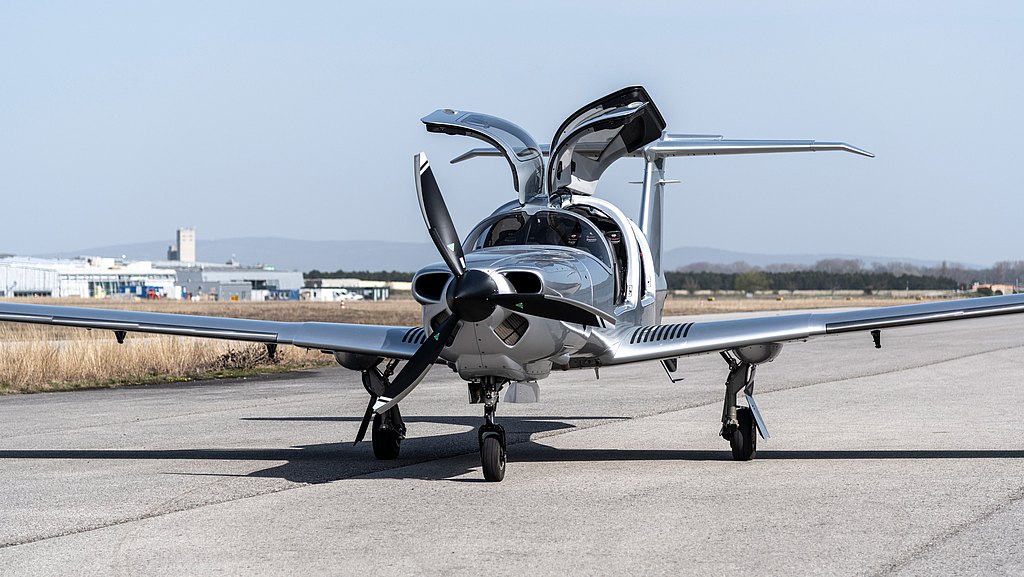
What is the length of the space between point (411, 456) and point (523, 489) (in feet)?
Answer: 10.7

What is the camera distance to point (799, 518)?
9344 mm

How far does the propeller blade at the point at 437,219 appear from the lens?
1091cm

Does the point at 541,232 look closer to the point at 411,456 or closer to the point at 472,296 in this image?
the point at 472,296

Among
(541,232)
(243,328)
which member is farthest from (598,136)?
(243,328)

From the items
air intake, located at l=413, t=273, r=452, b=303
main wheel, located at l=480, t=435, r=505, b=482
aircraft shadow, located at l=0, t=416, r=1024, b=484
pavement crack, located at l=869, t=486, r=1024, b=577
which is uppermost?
air intake, located at l=413, t=273, r=452, b=303

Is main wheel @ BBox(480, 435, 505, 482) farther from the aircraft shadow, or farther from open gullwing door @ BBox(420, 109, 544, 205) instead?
open gullwing door @ BBox(420, 109, 544, 205)

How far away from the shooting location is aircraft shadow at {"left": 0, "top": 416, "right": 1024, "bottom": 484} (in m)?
12.5

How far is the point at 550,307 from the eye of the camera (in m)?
11.1

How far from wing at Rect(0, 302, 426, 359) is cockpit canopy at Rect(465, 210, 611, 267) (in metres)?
1.32

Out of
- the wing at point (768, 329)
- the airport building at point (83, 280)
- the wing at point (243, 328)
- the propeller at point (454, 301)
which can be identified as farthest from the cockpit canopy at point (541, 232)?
the airport building at point (83, 280)

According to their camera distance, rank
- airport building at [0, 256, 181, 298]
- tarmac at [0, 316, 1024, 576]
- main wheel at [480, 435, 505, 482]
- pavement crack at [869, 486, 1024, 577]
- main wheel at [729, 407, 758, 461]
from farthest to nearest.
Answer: airport building at [0, 256, 181, 298] → main wheel at [729, 407, 758, 461] → main wheel at [480, 435, 505, 482] → tarmac at [0, 316, 1024, 576] → pavement crack at [869, 486, 1024, 577]

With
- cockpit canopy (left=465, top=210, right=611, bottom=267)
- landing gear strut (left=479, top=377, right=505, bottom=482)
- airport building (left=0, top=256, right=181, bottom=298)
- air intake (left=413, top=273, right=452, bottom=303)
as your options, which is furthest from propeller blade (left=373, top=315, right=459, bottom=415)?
airport building (left=0, top=256, right=181, bottom=298)

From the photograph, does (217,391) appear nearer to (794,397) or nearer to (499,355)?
(794,397)

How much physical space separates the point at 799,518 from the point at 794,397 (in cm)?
1242
